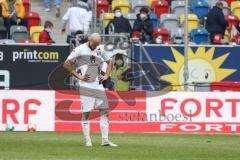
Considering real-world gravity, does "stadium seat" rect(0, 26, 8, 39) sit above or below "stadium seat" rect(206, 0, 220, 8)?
below

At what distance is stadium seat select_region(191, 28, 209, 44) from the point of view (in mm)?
28234

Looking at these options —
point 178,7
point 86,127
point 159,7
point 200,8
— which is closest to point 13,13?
point 159,7

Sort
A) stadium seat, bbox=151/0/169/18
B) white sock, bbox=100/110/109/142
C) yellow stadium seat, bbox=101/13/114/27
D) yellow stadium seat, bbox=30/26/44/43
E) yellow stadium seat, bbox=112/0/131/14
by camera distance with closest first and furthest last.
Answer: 1. white sock, bbox=100/110/109/142
2. yellow stadium seat, bbox=30/26/44/43
3. yellow stadium seat, bbox=101/13/114/27
4. yellow stadium seat, bbox=112/0/131/14
5. stadium seat, bbox=151/0/169/18

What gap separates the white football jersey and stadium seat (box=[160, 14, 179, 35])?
37.1ft

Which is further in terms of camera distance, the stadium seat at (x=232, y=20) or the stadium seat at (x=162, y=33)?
the stadium seat at (x=232, y=20)

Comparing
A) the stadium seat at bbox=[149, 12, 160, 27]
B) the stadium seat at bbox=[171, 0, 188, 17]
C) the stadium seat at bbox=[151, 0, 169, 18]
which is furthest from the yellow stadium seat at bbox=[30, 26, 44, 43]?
the stadium seat at bbox=[171, 0, 188, 17]

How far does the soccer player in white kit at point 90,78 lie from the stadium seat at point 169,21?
37.2 ft

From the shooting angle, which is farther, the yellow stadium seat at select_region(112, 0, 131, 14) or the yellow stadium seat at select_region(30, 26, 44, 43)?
the yellow stadium seat at select_region(112, 0, 131, 14)

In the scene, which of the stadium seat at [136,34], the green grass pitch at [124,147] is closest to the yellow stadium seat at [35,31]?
the stadium seat at [136,34]

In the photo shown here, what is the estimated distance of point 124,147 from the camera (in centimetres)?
1773

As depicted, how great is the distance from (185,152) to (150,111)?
644 cm

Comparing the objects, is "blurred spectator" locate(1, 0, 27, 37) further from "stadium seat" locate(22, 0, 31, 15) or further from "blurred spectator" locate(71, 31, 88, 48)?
"blurred spectator" locate(71, 31, 88, 48)

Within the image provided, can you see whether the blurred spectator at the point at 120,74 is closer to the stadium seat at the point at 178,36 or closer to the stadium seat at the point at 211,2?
the stadium seat at the point at 178,36

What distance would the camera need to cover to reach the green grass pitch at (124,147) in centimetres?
1583
